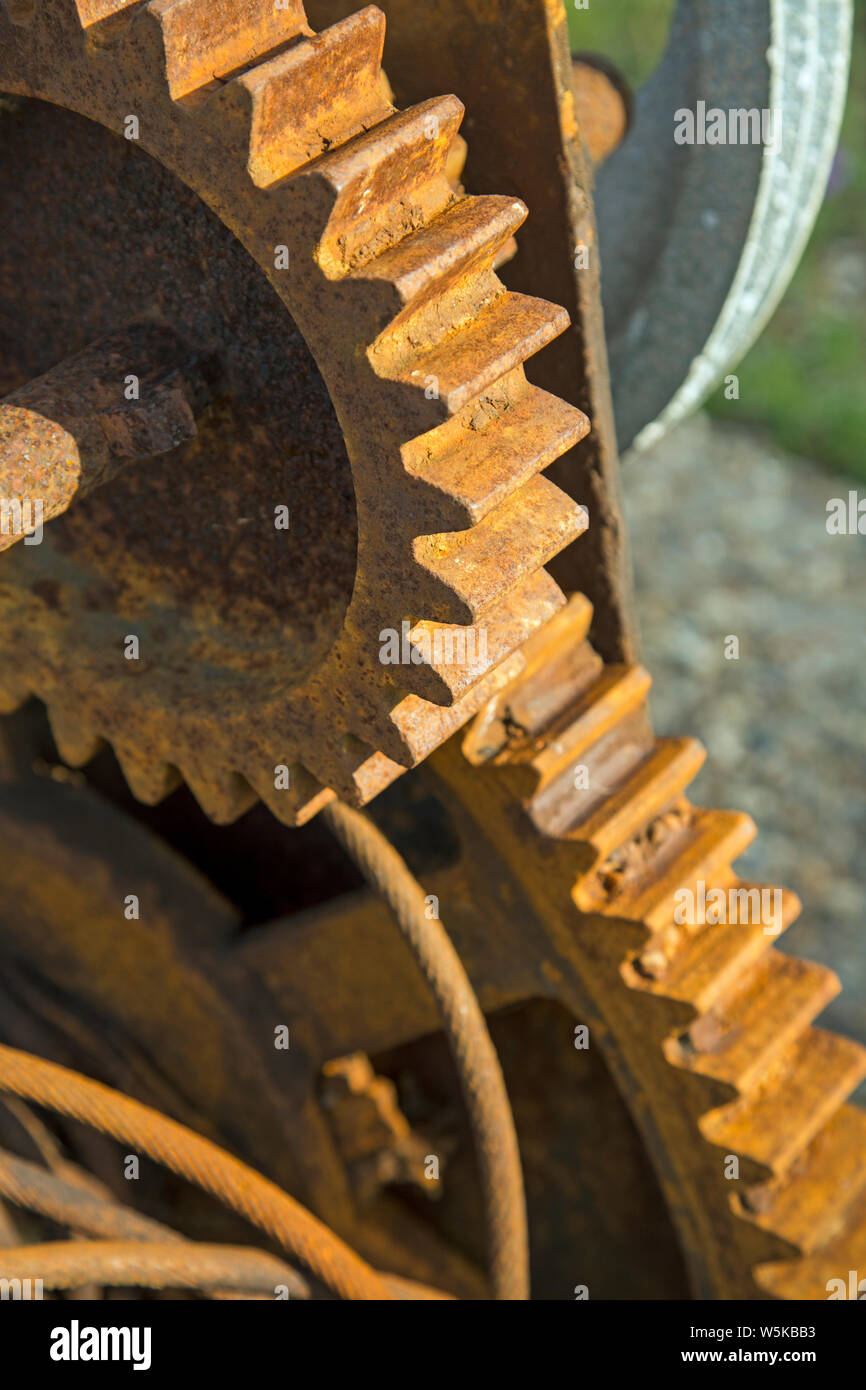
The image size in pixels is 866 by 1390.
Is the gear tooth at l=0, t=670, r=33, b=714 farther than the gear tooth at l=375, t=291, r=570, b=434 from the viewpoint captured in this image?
Yes

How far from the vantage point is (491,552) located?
1.37 meters

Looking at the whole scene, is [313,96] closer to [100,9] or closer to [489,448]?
[100,9]

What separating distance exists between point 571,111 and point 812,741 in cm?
391

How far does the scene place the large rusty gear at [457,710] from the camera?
4.01ft

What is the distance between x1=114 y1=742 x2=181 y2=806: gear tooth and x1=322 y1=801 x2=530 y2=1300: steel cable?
0.20m

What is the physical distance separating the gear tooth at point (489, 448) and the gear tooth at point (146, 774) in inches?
26.7

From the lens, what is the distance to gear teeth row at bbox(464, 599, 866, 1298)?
1825 mm

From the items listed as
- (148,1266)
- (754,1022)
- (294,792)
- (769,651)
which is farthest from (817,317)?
(148,1266)

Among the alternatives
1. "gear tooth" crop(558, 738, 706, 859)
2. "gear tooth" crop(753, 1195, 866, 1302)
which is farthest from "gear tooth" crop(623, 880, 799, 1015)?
"gear tooth" crop(753, 1195, 866, 1302)

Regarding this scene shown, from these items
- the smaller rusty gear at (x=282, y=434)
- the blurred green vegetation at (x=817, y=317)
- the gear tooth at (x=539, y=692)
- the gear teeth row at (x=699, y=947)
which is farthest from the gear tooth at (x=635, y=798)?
the blurred green vegetation at (x=817, y=317)

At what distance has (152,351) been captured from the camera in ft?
4.98

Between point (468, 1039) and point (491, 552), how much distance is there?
79 centimetres

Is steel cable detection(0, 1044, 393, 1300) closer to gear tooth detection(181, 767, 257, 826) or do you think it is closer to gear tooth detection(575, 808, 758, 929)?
gear tooth detection(181, 767, 257, 826)

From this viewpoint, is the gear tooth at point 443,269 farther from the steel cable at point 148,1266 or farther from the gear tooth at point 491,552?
the steel cable at point 148,1266
